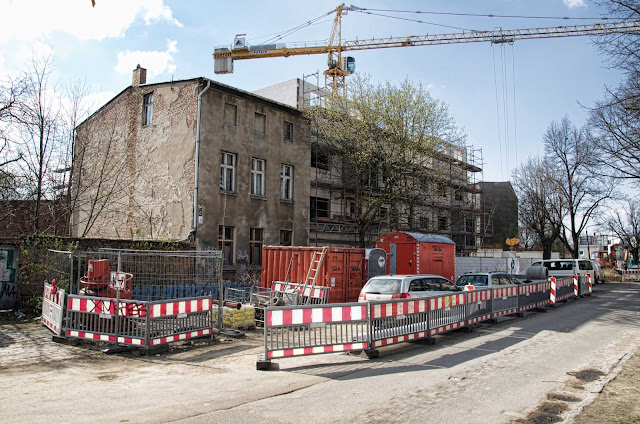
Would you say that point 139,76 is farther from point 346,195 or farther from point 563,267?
point 563,267

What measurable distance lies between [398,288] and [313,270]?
15.3 feet

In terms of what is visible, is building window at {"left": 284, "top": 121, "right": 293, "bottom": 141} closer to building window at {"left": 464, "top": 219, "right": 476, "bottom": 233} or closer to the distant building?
building window at {"left": 464, "top": 219, "right": 476, "bottom": 233}

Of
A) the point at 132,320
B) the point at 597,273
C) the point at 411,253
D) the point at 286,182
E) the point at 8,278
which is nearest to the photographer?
the point at 132,320

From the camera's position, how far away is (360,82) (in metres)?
27.0

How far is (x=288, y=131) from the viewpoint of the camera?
25.8 m

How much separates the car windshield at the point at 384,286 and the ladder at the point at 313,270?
3.02m

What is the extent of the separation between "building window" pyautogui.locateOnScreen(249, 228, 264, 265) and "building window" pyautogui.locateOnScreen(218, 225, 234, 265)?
123 cm

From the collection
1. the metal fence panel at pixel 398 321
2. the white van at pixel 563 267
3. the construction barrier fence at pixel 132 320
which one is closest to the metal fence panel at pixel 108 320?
the construction barrier fence at pixel 132 320

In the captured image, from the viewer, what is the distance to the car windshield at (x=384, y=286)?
39.5 feet

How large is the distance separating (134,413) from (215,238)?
15922 mm

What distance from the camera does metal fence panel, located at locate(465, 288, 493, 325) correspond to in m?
12.2

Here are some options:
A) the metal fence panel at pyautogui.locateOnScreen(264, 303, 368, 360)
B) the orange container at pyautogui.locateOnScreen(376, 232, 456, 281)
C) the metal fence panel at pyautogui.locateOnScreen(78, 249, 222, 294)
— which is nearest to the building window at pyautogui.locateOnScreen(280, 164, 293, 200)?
the orange container at pyautogui.locateOnScreen(376, 232, 456, 281)

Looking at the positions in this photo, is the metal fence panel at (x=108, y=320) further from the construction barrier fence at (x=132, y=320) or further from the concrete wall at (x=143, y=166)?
the concrete wall at (x=143, y=166)

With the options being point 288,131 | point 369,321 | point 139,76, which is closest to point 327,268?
point 369,321
